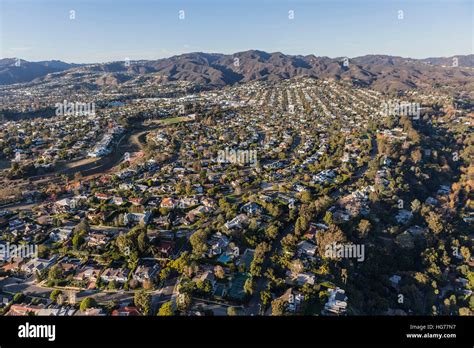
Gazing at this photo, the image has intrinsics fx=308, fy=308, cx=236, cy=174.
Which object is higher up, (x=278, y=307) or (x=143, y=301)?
(x=143, y=301)

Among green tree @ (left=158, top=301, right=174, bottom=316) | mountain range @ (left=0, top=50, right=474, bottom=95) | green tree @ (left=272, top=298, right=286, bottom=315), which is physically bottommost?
green tree @ (left=272, top=298, right=286, bottom=315)

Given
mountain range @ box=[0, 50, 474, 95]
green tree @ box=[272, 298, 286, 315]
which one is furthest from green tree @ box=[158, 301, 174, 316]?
mountain range @ box=[0, 50, 474, 95]

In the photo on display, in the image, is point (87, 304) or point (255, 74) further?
point (255, 74)

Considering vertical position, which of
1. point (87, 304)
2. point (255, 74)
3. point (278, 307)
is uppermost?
point (255, 74)

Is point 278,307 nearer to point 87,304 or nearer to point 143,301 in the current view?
point 143,301

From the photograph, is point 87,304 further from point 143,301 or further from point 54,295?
point 143,301

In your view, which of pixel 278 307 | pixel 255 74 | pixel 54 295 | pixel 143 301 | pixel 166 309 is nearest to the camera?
pixel 166 309

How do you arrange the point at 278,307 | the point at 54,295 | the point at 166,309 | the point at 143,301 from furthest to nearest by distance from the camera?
the point at 54,295 → the point at 143,301 → the point at 278,307 → the point at 166,309

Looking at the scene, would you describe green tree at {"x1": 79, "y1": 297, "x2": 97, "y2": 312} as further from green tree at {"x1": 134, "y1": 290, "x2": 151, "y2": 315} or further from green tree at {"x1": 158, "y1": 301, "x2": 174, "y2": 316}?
green tree at {"x1": 158, "y1": 301, "x2": 174, "y2": 316}

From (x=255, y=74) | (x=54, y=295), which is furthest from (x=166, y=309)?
(x=255, y=74)

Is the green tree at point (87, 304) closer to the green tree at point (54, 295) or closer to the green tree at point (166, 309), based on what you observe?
the green tree at point (54, 295)

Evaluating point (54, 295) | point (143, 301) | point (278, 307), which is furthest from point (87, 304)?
point (278, 307)
